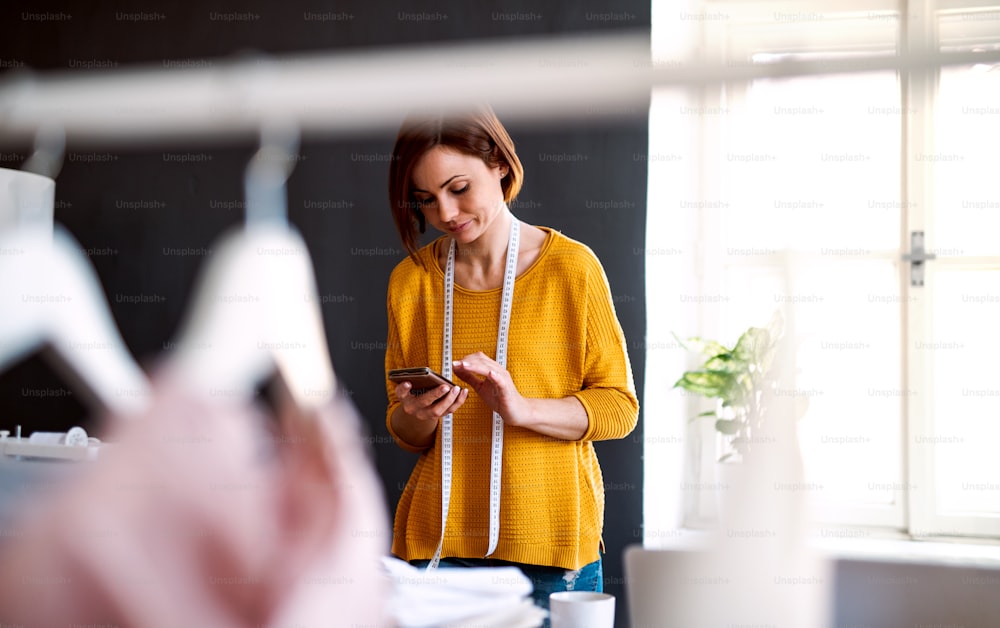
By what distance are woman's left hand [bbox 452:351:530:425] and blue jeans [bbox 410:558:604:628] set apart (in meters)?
0.33

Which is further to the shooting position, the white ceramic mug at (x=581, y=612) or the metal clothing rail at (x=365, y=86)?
the metal clothing rail at (x=365, y=86)

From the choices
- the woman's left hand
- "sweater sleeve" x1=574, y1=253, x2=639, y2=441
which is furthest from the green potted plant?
the woman's left hand

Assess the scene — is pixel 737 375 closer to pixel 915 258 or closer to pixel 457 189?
pixel 915 258

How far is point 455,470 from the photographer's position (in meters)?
2.05

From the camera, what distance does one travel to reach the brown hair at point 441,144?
205 centimetres

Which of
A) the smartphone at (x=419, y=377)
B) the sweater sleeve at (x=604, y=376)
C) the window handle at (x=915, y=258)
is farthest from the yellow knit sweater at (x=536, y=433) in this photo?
the window handle at (x=915, y=258)

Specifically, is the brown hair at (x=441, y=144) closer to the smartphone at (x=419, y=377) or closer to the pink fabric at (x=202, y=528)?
the smartphone at (x=419, y=377)

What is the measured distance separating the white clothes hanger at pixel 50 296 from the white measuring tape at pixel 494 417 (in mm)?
1619

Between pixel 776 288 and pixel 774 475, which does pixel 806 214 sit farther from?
pixel 774 475

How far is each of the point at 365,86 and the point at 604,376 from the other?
1.75 meters

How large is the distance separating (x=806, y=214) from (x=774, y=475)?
2514 millimetres

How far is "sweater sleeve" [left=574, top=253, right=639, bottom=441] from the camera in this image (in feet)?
6.32

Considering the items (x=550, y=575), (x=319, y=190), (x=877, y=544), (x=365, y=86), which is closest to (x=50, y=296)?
(x=319, y=190)

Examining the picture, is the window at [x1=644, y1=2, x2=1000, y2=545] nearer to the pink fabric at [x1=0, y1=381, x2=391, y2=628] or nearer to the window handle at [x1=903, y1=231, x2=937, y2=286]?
the window handle at [x1=903, y1=231, x2=937, y2=286]
